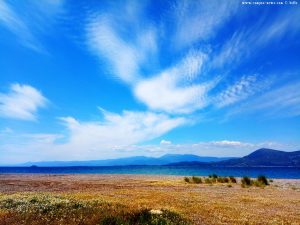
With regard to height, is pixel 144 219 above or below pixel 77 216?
below

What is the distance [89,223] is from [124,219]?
5.58 ft

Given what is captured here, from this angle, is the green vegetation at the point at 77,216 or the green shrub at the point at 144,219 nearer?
the green shrub at the point at 144,219

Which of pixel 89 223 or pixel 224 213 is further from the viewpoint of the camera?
pixel 224 213

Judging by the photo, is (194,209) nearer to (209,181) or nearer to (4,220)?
(4,220)

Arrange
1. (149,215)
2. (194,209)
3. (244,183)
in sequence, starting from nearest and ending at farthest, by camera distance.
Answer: (149,215)
(194,209)
(244,183)

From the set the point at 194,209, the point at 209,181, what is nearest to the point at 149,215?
the point at 194,209

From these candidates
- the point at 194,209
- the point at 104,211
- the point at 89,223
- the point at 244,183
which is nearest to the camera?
the point at 89,223

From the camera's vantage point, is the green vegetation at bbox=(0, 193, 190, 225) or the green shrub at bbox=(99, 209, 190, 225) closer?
the green shrub at bbox=(99, 209, 190, 225)

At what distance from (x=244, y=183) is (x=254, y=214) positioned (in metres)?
32.8

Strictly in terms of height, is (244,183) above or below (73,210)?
above

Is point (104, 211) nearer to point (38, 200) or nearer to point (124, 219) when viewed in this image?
point (124, 219)

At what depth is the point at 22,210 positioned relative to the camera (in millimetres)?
18922

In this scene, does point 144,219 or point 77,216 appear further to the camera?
point 77,216

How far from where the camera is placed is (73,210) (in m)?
18.6
